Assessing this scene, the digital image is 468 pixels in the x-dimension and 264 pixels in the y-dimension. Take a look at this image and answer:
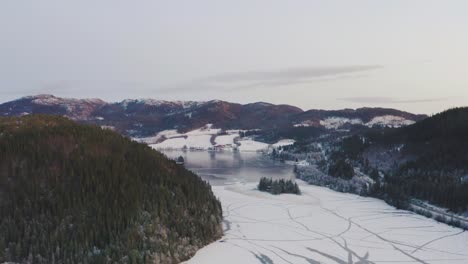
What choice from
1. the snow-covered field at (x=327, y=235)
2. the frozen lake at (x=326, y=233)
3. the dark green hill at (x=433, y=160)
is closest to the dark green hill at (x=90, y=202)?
the snow-covered field at (x=327, y=235)

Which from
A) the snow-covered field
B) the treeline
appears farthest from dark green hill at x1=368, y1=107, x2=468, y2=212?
the treeline

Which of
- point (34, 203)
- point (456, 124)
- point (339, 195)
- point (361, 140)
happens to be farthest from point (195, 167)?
point (34, 203)

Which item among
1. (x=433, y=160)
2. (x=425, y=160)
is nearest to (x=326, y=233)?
(x=433, y=160)

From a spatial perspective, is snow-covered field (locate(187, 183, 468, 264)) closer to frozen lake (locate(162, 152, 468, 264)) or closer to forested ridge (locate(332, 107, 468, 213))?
frozen lake (locate(162, 152, 468, 264))

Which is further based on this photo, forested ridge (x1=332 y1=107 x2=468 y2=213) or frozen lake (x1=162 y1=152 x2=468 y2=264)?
forested ridge (x1=332 y1=107 x2=468 y2=213)

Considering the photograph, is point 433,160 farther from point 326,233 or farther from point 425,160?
point 326,233

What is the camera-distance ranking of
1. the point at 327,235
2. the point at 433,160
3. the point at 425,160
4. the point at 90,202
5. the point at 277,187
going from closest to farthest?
the point at 90,202 → the point at 327,235 → the point at 277,187 → the point at 433,160 → the point at 425,160
